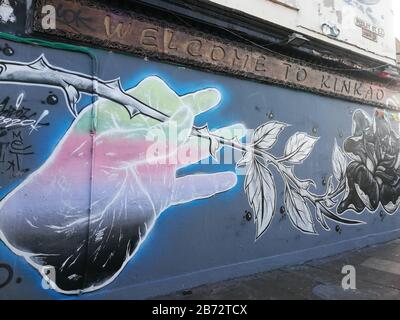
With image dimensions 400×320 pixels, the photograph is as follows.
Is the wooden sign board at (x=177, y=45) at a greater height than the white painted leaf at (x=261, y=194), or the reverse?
the wooden sign board at (x=177, y=45)

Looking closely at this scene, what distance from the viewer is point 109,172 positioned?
4.74 meters

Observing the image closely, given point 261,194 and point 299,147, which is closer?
point 261,194

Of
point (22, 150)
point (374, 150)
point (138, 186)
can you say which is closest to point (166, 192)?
point (138, 186)

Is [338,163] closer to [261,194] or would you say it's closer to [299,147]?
[299,147]

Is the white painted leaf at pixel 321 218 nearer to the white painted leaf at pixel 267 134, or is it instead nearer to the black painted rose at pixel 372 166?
the black painted rose at pixel 372 166

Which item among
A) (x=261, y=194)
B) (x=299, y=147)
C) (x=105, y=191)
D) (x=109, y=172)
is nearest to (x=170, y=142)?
(x=109, y=172)

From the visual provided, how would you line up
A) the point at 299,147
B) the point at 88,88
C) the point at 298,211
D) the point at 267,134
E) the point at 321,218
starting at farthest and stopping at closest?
the point at 321,218 < the point at 299,147 < the point at 298,211 < the point at 267,134 < the point at 88,88

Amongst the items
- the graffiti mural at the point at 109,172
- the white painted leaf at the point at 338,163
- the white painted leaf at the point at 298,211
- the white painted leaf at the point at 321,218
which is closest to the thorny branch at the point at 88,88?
the graffiti mural at the point at 109,172

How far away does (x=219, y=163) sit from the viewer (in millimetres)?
5840

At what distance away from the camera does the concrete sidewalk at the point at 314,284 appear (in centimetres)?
518

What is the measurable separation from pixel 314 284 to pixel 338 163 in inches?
117

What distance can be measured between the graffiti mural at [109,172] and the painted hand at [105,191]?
0.04ft

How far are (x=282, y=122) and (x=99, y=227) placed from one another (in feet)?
12.0

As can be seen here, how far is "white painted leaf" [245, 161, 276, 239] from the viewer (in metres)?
6.20
